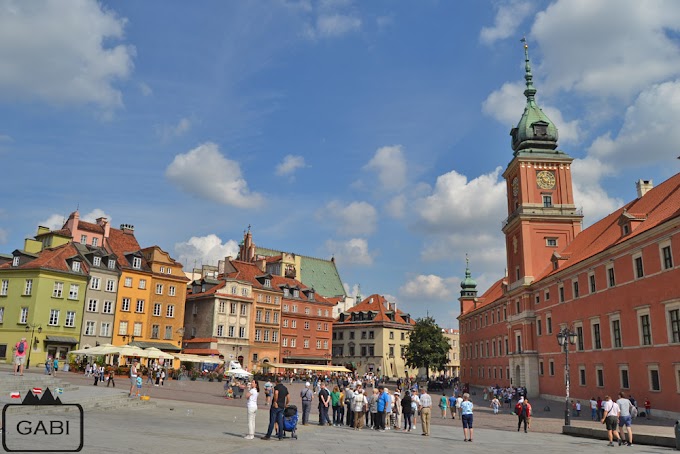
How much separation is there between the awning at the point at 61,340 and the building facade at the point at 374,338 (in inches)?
1905

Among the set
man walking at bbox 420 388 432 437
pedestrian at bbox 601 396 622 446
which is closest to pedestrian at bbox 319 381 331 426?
man walking at bbox 420 388 432 437

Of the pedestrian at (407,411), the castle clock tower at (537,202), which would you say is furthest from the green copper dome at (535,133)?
the pedestrian at (407,411)

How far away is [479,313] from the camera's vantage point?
255ft

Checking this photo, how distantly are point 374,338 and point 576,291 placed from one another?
5114cm

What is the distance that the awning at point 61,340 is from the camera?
52.3 m

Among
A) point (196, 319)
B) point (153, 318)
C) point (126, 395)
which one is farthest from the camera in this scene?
point (196, 319)

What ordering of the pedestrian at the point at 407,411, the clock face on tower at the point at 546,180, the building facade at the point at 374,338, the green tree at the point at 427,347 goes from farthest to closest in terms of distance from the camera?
1. the building facade at the point at 374,338
2. the green tree at the point at 427,347
3. the clock face on tower at the point at 546,180
4. the pedestrian at the point at 407,411

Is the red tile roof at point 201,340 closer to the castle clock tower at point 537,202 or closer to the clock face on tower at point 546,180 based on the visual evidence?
the castle clock tower at point 537,202

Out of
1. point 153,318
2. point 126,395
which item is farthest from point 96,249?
point 126,395

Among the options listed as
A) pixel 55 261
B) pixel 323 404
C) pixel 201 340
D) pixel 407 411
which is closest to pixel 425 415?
pixel 407 411

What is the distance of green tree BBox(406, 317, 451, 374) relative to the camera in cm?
7612

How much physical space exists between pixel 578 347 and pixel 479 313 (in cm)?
3427

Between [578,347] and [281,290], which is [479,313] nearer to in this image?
[281,290]

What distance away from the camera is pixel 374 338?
92.1 m
